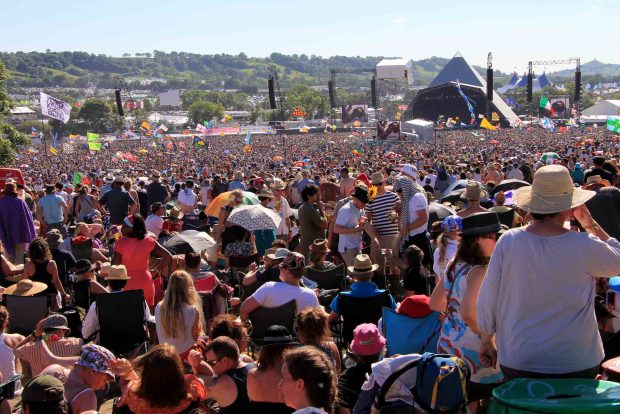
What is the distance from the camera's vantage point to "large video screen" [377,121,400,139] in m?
54.4

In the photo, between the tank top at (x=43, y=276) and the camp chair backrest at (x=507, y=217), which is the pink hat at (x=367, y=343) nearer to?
the camp chair backrest at (x=507, y=217)

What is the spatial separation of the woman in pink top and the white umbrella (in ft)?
3.97

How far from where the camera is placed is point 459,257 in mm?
3408

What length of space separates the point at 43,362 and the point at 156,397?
6.33 ft

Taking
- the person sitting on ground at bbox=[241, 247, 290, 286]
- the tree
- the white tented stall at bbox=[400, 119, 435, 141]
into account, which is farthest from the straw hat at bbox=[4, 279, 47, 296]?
the tree

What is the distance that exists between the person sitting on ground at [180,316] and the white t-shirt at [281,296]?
16.5 inches

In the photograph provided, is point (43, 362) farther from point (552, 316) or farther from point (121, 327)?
point (552, 316)

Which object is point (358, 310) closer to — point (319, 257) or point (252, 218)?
point (319, 257)

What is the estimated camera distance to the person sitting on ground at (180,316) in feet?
16.4

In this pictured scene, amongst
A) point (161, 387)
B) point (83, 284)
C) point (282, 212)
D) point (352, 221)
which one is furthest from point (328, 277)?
point (161, 387)

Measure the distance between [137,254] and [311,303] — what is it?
6.52 ft

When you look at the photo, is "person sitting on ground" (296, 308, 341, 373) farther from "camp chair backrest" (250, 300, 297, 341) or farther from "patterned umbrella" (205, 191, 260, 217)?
"patterned umbrella" (205, 191, 260, 217)

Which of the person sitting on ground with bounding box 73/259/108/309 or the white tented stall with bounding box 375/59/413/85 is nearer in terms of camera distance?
the person sitting on ground with bounding box 73/259/108/309

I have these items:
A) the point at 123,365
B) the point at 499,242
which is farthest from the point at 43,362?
the point at 499,242
